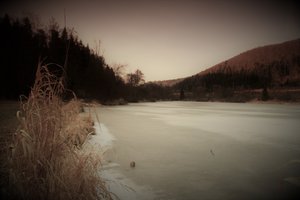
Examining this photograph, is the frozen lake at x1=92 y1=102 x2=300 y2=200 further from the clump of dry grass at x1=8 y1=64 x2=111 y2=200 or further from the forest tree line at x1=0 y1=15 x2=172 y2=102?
the forest tree line at x1=0 y1=15 x2=172 y2=102

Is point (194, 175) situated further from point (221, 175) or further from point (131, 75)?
point (131, 75)

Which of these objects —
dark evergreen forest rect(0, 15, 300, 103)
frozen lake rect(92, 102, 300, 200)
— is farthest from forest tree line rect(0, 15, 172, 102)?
frozen lake rect(92, 102, 300, 200)

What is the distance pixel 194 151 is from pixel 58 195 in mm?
3293

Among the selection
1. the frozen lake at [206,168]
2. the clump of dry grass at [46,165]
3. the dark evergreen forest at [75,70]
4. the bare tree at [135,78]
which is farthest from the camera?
the bare tree at [135,78]

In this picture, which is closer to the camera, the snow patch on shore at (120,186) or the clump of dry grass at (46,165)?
the clump of dry grass at (46,165)

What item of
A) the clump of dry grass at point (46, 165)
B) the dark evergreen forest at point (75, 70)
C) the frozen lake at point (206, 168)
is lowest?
the frozen lake at point (206, 168)

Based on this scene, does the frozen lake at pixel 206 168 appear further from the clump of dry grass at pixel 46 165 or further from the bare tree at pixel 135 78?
the bare tree at pixel 135 78

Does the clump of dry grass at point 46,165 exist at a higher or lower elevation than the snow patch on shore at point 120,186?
Answer: higher

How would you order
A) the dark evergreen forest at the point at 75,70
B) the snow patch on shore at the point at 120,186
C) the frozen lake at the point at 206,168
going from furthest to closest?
the dark evergreen forest at the point at 75,70
the frozen lake at the point at 206,168
the snow patch on shore at the point at 120,186

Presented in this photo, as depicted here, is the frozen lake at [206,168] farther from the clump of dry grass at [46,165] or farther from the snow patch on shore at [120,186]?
the clump of dry grass at [46,165]

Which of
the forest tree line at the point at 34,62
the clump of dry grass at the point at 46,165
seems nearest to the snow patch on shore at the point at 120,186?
the clump of dry grass at the point at 46,165

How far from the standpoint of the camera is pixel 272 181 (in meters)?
3.01

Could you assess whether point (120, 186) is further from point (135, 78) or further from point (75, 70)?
point (135, 78)

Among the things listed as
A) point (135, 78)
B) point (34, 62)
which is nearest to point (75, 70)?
point (34, 62)
